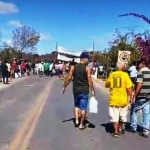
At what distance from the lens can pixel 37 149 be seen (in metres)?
8.36

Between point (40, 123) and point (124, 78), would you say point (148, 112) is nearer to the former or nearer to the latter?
point (124, 78)

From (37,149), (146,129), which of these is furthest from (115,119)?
(37,149)

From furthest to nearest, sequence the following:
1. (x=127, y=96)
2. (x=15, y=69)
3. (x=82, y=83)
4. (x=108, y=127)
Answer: (x=15, y=69) → (x=108, y=127) → (x=82, y=83) → (x=127, y=96)

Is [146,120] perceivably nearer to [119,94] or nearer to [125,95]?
[125,95]

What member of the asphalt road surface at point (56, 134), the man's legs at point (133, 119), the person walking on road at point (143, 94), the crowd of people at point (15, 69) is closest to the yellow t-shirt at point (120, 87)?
the person walking on road at point (143, 94)

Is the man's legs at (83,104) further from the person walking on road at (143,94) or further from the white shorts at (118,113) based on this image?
the person walking on road at (143,94)

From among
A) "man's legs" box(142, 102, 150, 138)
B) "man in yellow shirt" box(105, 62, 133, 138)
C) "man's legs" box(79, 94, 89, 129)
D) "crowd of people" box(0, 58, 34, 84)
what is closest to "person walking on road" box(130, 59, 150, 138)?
"man's legs" box(142, 102, 150, 138)

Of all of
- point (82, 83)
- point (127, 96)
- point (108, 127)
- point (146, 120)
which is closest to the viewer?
point (146, 120)

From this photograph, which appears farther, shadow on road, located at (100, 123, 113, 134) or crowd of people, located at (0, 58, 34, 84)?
crowd of people, located at (0, 58, 34, 84)

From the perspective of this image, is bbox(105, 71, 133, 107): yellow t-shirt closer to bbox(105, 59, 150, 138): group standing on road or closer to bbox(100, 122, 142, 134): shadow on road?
bbox(105, 59, 150, 138): group standing on road

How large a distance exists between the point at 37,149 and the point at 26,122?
3.47 m

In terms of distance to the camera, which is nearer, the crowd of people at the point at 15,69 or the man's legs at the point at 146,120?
the man's legs at the point at 146,120

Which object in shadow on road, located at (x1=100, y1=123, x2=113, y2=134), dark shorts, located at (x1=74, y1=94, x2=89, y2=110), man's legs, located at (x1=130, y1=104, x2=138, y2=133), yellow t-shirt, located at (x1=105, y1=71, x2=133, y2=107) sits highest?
yellow t-shirt, located at (x1=105, y1=71, x2=133, y2=107)

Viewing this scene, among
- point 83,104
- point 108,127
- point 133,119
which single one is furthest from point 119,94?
point 108,127
